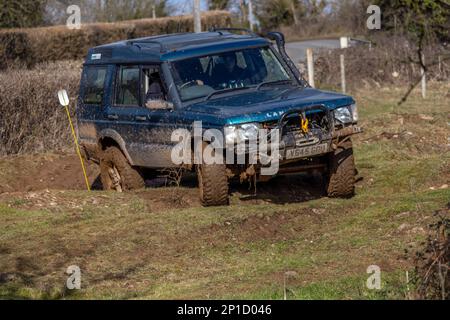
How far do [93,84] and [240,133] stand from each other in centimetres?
362

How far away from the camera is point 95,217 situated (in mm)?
11562

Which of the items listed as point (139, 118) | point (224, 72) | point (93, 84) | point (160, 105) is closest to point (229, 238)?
point (160, 105)

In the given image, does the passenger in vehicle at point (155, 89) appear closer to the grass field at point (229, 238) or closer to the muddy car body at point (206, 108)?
the muddy car body at point (206, 108)

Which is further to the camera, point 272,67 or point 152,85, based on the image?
point 272,67

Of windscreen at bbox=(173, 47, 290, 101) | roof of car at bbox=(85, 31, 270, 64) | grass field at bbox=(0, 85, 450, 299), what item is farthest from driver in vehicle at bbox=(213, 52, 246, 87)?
grass field at bbox=(0, 85, 450, 299)

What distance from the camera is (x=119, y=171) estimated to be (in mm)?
13195

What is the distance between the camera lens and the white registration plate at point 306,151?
35.6 ft

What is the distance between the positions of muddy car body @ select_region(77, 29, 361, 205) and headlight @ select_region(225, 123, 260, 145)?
0.4 inches

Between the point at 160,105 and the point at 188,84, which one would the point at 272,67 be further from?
the point at 160,105

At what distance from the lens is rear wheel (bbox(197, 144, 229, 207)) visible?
11.2 metres

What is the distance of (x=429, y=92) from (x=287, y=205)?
13104 millimetres

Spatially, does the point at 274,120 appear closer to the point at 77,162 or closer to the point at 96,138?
the point at 96,138

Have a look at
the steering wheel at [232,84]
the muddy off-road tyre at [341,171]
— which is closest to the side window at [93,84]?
the steering wheel at [232,84]

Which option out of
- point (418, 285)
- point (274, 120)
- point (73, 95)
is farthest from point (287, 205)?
point (73, 95)
